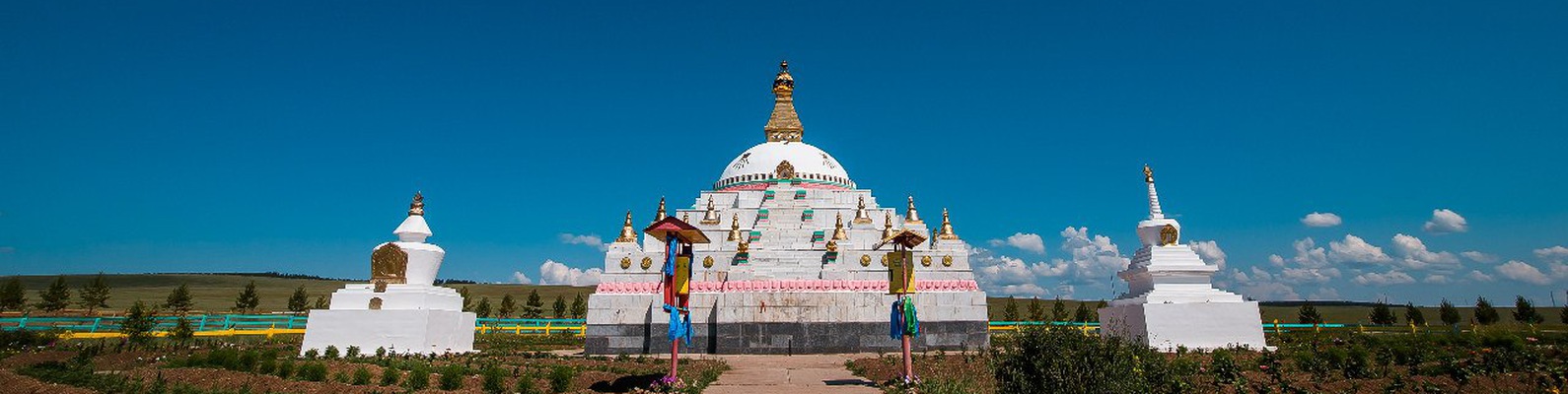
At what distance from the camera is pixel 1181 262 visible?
2119 centimetres

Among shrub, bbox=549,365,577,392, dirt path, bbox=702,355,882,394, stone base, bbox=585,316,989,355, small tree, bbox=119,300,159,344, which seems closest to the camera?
shrub, bbox=549,365,577,392

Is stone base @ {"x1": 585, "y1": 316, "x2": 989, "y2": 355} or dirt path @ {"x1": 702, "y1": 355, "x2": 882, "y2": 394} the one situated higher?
stone base @ {"x1": 585, "y1": 316, "x2": 989, "y2": 355}

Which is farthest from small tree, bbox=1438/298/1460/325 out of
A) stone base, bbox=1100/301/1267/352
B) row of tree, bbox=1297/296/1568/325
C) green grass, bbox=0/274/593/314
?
green grass, bbox=0/274/593/314

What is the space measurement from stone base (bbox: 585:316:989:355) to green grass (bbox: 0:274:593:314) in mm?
54486

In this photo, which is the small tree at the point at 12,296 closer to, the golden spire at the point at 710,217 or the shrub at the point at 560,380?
the golden spire at the point at 710,217

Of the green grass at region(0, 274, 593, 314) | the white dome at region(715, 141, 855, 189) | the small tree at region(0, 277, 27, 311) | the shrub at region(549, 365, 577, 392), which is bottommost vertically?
the shrub at region(549, 365, 577, 392)

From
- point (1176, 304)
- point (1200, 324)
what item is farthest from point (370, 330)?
point (1200, 324)

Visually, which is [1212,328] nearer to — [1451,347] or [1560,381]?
[1451,347]

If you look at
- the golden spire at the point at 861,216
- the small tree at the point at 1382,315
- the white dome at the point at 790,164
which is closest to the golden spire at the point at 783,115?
the white dome at the point at 790,164

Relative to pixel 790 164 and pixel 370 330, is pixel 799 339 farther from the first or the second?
pixel 790 164

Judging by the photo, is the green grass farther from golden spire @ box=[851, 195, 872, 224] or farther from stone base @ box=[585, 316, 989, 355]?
stone base @ box=[585, 316, 989, 355]

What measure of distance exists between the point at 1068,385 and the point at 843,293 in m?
14.3

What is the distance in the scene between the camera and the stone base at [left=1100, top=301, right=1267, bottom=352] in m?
20.0

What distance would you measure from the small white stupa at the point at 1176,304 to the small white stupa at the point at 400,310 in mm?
19409
